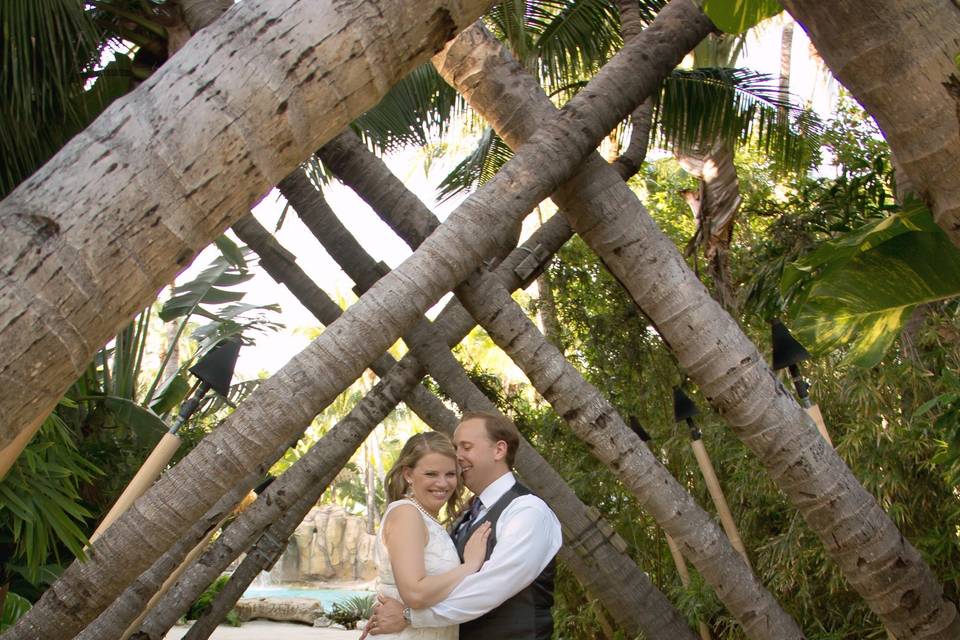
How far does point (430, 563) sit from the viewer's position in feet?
11.1

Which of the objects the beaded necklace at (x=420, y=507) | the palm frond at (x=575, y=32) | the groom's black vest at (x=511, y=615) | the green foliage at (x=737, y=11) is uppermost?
the palm frond at (x=575, y=32)

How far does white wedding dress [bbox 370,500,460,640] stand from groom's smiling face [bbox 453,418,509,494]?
208 mm

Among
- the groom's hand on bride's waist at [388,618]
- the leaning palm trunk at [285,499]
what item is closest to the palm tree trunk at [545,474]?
the leaning palm trunk at [285,499]

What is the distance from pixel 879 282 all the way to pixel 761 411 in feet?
2.97

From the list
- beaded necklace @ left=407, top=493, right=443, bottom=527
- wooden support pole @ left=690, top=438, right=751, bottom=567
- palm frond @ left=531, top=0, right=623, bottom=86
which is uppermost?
palm frond @ left=531, top=0, right=623, bottom=86

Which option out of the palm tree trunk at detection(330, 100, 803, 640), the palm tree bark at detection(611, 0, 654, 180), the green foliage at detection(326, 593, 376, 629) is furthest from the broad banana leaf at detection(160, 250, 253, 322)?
the green foliage at detection(326, 593, 376, 629)

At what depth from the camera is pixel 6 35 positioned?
17.1 ft

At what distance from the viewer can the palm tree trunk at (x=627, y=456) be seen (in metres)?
4.62

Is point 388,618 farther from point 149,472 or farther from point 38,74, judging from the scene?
point 38,74

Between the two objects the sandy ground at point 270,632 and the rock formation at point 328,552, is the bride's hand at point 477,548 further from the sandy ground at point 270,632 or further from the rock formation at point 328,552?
the rock formation at point 328,552

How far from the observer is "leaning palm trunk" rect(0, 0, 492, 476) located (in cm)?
131

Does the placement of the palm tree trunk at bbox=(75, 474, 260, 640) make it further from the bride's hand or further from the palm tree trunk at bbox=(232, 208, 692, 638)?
the bride's hand

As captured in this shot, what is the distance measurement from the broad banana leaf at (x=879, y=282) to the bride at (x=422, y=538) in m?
1.43

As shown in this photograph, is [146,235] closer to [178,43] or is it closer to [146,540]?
[146,540]
